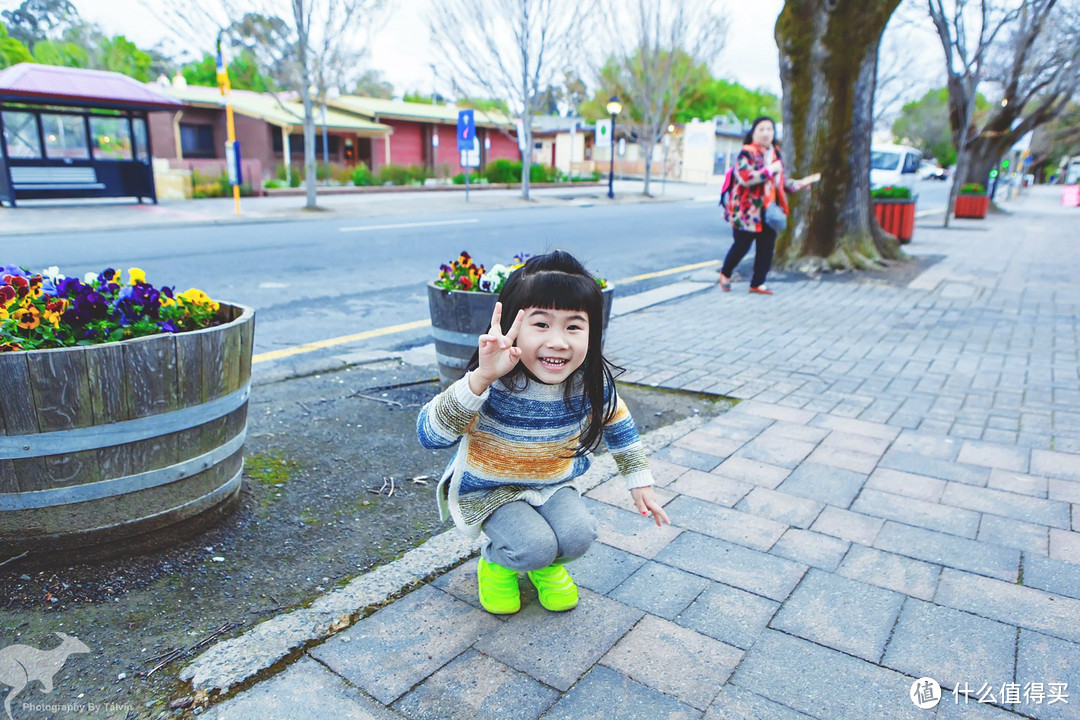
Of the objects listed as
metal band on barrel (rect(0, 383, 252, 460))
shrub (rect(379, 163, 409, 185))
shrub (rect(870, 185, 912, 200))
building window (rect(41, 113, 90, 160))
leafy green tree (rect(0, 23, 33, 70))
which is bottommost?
metal band on barrel (rect(0, 383, 252, 460))

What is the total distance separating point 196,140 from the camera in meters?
30.9

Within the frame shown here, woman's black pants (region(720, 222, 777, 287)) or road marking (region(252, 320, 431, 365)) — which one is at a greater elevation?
woman's black pants (region(720, 222, 777, 287))

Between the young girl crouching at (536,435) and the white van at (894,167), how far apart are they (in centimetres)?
1689

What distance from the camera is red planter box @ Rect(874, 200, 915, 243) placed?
13.0 meters

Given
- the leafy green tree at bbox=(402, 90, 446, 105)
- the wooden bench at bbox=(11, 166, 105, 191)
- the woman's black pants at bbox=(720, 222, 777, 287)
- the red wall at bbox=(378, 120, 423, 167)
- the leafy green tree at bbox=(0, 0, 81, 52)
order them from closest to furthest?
the woman's black pants at bbox=(720, 222, 777, 287) → the wooden bench at bbox=(11, 166, 105, 191) → the red wall at bbox=(378, 120, 423, 167) → the leafy green tree at bbox=(0, 0, 81, 52) → the leafy green tree at bbox=(402, 90, 446, 105)

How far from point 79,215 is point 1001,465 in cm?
1750

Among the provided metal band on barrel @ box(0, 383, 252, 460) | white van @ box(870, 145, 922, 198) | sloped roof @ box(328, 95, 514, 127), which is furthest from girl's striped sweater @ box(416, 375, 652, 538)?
sloped roof @ box(328, 95, 514, 127)

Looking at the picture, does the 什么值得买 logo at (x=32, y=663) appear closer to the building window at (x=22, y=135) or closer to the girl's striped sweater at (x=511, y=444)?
the girl's striped sweater at (x=511, y=444)

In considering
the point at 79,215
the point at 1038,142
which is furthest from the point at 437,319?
the point at 1038,142

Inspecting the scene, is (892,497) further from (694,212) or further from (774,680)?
(694,212)

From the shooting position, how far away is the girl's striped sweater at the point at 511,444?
2191 millimetres

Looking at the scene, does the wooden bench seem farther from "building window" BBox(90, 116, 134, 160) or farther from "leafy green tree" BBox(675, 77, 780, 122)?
"leafy green tree" BBox(675, 77, 780, 122)

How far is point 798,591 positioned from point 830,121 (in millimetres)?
7935

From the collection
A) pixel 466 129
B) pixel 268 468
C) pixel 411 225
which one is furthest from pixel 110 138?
pixel 268 468
